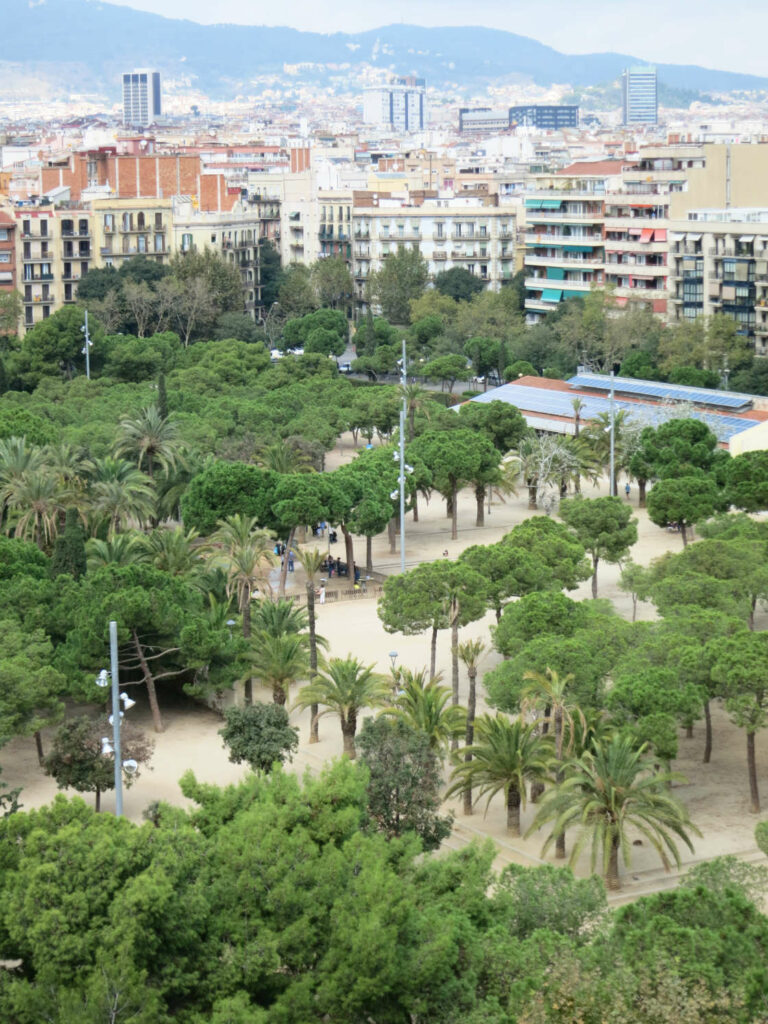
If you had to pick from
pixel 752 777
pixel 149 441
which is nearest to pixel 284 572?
pixel 149 441

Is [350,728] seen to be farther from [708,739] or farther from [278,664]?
[708,739]

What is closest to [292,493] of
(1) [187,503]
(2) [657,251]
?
(1) [187,503]

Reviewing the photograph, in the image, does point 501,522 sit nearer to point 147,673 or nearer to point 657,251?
point 147,673

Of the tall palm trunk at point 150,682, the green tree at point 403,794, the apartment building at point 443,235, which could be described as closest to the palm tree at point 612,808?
the green tree at point 403,794

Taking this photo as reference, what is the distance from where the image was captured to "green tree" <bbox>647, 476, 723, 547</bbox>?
2178 inches

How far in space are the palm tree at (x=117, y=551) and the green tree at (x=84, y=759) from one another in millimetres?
10702

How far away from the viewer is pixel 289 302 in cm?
11725

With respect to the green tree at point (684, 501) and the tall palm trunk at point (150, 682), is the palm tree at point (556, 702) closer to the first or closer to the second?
the tall palm trunk at point (150, 682)

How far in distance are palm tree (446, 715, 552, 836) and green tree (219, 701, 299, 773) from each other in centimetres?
362

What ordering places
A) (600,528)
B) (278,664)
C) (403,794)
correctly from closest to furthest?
(403,794) < (278,664) < (600,528)

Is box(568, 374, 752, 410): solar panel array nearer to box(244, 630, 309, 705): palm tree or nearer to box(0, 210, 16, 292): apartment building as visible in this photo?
box(244, 630, 309, 705): palm tree

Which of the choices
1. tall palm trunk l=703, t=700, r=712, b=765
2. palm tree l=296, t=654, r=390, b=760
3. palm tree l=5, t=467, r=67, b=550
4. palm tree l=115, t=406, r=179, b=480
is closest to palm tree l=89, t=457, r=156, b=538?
palm tree l=5, t=467, r=67, b=550

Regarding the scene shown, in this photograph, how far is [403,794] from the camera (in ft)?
102

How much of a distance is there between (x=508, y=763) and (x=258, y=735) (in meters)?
5.14
